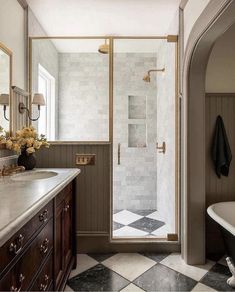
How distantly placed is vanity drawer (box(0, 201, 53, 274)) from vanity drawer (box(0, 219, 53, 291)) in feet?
0.16

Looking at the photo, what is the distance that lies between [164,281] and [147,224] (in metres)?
1.18

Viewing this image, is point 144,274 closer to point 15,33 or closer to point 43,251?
point 43,251

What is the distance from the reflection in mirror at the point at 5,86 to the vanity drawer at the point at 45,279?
1.17 m

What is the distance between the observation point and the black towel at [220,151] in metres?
2.40

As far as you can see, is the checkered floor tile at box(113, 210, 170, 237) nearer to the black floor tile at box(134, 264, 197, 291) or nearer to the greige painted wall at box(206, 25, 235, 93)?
the black floor tile at box(134, 264, 197, 291)

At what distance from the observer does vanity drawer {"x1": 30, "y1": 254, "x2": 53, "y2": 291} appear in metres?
1.21

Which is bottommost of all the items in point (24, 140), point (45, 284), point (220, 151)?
point (45, 284)

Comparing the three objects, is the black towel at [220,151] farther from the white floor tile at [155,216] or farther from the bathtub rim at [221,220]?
the white floor tile at [155,216]

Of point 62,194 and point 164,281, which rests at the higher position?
point 62,194

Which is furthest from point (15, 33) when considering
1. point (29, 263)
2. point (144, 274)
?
point (144, 274)

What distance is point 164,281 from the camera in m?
2.00

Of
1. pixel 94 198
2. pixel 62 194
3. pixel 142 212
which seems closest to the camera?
pixel 62 194

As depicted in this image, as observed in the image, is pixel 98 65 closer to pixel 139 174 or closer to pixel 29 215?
pixel 139 174

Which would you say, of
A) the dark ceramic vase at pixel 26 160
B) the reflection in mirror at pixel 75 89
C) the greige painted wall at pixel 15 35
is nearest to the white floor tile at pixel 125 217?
the reflection in mirror at pixel 75 89
